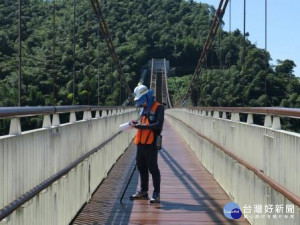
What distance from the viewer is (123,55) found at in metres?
117

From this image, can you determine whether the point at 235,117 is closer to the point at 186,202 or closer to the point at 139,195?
the point at 186,202

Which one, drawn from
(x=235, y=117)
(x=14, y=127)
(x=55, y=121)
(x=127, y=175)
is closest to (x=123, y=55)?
(x=127, y=175)

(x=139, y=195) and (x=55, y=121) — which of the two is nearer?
(x=55, y=121)

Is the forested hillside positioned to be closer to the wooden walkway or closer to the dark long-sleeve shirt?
the wooden walkway

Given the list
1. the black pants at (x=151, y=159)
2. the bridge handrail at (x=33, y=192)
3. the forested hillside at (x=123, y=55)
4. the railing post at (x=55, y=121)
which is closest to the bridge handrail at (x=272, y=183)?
the black pants at (x=151, y=159)

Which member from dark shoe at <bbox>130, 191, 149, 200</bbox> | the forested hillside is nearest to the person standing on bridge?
dark shoe at <bbox>130, 191, 149, 200</bbox>

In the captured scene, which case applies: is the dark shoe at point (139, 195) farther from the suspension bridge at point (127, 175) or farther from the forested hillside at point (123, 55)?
the forested hillside at point (123, 55)

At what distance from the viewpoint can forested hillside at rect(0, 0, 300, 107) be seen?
20.3m

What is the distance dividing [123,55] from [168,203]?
111 metres

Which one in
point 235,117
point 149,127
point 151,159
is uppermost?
point 235,117

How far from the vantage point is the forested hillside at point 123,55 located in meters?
20.3

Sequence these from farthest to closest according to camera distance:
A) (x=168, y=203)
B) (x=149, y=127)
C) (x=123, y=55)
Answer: (x=123, y=55) → (x=168, y=203) → (x=149, y=127)

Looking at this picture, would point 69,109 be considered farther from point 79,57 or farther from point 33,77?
point 79,57

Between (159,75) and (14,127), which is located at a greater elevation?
(159,75)
